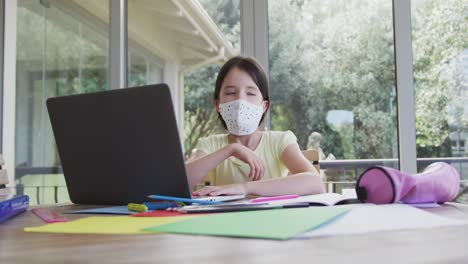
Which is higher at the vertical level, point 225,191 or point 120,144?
point 120,144

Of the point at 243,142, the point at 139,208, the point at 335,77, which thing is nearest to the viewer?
the point at 139,208

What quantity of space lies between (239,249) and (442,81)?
103 inches

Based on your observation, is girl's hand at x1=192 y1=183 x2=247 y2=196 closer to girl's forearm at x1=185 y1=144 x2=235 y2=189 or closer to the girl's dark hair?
girl's forearm at x1=185 y1=144 x2=235 y2=189

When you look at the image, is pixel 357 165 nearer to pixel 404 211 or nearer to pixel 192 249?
pixel 404 211

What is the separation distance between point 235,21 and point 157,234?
8.62 feet

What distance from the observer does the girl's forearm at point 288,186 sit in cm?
106

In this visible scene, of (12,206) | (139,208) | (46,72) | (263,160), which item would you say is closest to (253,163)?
(263,160)

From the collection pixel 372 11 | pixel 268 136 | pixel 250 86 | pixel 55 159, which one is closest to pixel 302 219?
pixel 250 86

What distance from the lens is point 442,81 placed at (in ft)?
8.86

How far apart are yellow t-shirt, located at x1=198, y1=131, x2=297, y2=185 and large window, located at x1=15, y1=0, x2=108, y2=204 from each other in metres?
1.99

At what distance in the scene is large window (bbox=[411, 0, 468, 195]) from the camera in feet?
8.77

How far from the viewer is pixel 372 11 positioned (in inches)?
111

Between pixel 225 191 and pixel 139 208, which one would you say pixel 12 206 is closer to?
pixel 139 208

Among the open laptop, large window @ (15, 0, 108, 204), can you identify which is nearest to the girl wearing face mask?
the open laptop
